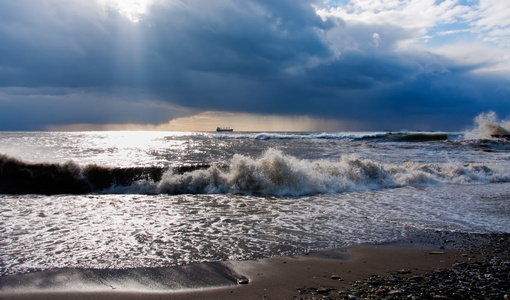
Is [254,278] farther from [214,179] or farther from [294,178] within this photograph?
[294,178]

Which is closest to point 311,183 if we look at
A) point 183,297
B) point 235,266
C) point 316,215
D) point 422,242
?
point 316,215

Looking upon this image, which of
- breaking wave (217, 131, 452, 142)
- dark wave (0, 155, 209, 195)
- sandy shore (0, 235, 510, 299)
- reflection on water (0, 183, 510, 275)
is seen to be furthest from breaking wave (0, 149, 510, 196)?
breaking wave (217, 131, 452, 142)

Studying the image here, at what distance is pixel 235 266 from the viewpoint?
4.73 meters

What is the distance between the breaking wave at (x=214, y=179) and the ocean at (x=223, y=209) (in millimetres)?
39

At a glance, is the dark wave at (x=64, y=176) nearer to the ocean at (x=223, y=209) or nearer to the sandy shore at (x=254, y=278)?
the ocean at (x=223, y=209)

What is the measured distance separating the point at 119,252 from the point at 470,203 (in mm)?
9264

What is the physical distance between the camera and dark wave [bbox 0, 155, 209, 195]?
11.9m

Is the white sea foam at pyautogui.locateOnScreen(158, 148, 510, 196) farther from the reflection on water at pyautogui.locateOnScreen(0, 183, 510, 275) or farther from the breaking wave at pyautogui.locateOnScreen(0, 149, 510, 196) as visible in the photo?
the reflection on water at pyautogui.locateOnScreen(0, 183, 510, 275)

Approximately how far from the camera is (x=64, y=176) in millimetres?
12594

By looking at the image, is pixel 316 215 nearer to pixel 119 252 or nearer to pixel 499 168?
pixel 119 252

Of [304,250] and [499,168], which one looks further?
[499,168]

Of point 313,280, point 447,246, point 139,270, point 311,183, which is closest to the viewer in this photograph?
point 313,280

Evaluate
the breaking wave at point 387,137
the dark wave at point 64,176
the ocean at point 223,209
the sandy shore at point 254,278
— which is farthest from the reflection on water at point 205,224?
the breaking wave at point 387,137

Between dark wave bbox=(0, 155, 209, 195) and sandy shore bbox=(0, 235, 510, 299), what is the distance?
8.19 metres
